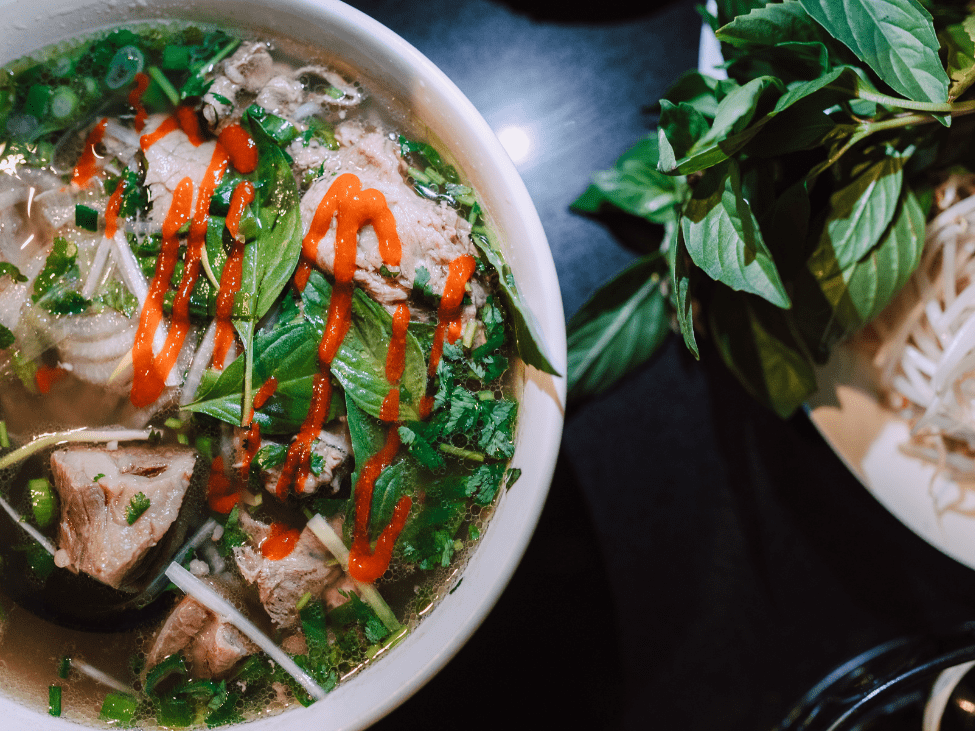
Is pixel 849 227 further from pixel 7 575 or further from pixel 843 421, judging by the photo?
pixel 7 575

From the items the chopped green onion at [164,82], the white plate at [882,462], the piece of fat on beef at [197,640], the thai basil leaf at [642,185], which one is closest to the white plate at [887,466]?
the white plate at [882,462]

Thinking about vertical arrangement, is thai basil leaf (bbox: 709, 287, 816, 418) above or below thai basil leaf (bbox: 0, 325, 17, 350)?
below

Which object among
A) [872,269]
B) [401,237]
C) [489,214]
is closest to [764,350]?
[872,269]

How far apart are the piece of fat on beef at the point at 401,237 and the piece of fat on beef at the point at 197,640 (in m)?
0.55

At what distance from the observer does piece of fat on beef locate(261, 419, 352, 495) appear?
892 mm

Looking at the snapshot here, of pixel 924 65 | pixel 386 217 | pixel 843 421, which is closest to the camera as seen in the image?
pixel 924 65

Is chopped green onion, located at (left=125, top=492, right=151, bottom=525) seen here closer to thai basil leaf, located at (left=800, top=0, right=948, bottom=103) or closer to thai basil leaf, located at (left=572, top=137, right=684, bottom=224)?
thai basil leaf, located at (left=572, top=137, right=684, bottom=224)

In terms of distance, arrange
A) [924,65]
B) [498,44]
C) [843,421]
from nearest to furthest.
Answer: [924,65]
[843,421]
[498,44]

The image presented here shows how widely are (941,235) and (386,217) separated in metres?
1.01

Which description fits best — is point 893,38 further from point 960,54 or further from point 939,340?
point 939,340

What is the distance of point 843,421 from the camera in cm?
112

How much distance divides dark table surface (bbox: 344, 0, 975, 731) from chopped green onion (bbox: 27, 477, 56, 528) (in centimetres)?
75

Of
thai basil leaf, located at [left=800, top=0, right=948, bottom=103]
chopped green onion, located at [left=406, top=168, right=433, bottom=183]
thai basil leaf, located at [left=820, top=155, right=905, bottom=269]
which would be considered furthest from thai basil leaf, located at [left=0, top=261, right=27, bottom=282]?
thai basil leaf, located at [left=820, top=155, right=905, bottom=269]

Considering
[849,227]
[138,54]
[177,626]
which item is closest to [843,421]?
[849,227]
